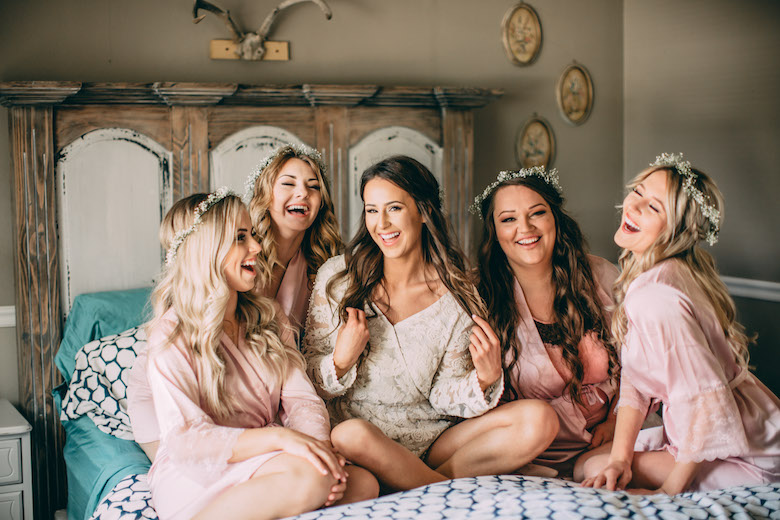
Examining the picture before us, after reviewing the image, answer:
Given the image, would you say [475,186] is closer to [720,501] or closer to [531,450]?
[531,450]

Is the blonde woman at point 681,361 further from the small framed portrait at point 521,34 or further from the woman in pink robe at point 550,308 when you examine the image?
the small framed portrait at point 521,34

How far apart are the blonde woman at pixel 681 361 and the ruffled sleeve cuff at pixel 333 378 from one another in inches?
30.6

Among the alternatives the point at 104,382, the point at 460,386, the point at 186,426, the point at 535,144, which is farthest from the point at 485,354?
the point at 535,144

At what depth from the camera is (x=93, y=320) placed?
2914mm

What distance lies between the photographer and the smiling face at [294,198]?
105 inches

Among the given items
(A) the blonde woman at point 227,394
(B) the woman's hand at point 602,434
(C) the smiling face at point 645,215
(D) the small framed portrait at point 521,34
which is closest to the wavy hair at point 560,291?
(B) the woman's hand at point 602,434

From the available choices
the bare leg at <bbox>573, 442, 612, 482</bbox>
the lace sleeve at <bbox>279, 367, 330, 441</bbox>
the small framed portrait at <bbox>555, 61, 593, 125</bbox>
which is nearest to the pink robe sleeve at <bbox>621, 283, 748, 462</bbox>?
the bare leg at <bbox>573, 442, 612, 482</bbox>

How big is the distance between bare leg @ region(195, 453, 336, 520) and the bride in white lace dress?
448 mm

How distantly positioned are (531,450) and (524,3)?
8.74 feet

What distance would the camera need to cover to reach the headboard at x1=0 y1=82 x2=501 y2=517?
2.97 meters

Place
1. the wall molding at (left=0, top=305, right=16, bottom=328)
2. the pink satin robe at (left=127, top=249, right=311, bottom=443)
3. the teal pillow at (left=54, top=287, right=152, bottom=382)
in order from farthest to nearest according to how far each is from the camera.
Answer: the wall molding at (left=0, top=305, right=16, bottom=328) → the teal pillow at (left=54, top=287, right=152, bottom=382) → the pink satin robe at (left=127, top=249, right=311, bottom=443)

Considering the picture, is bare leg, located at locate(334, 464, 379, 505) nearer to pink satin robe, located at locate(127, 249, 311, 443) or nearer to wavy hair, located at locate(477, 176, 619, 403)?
pink satin robe, located at locate(127, 249, 311, 443)

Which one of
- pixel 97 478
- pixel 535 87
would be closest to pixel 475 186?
pixel 535 87

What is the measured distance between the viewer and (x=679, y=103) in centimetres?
403
